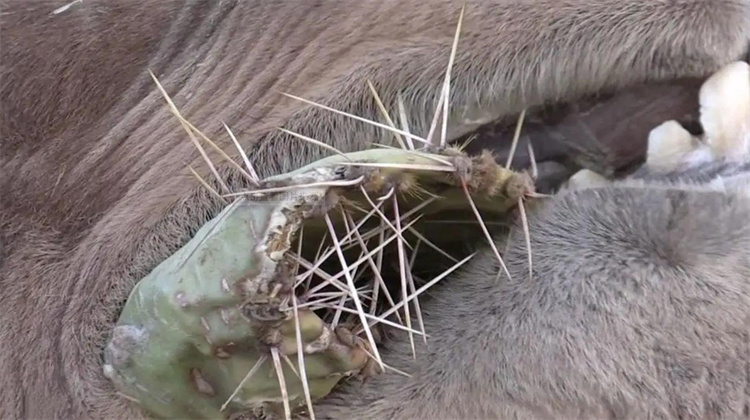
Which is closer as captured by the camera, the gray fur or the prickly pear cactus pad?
the prickly pear cactus pad

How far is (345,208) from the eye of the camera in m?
1.04

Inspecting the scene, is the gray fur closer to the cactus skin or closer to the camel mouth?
the camel mouth

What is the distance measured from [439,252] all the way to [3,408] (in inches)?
27.1

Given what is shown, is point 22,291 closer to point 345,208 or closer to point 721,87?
point 345,208

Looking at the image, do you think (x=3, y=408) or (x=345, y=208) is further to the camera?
(x=3, y=408)

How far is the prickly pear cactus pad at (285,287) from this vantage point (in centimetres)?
99

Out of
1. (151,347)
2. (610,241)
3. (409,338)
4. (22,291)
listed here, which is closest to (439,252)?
(409,338)

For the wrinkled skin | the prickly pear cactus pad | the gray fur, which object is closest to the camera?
the prickly pear cactus pad

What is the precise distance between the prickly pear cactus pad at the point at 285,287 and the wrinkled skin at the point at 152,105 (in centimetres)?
15

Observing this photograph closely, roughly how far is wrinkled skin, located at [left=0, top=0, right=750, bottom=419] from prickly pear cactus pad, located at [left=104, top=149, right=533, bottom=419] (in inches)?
5.7

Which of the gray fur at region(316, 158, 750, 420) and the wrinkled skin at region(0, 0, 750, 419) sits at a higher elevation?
the wrinkled skin at region(0, 0, 750, 419)

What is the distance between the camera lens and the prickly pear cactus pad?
0.99 m

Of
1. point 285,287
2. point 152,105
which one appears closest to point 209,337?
point 285,287

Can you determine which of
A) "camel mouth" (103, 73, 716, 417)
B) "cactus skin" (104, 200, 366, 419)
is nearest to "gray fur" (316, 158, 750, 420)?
"camel mouth" (103, 73, 716, 417)
